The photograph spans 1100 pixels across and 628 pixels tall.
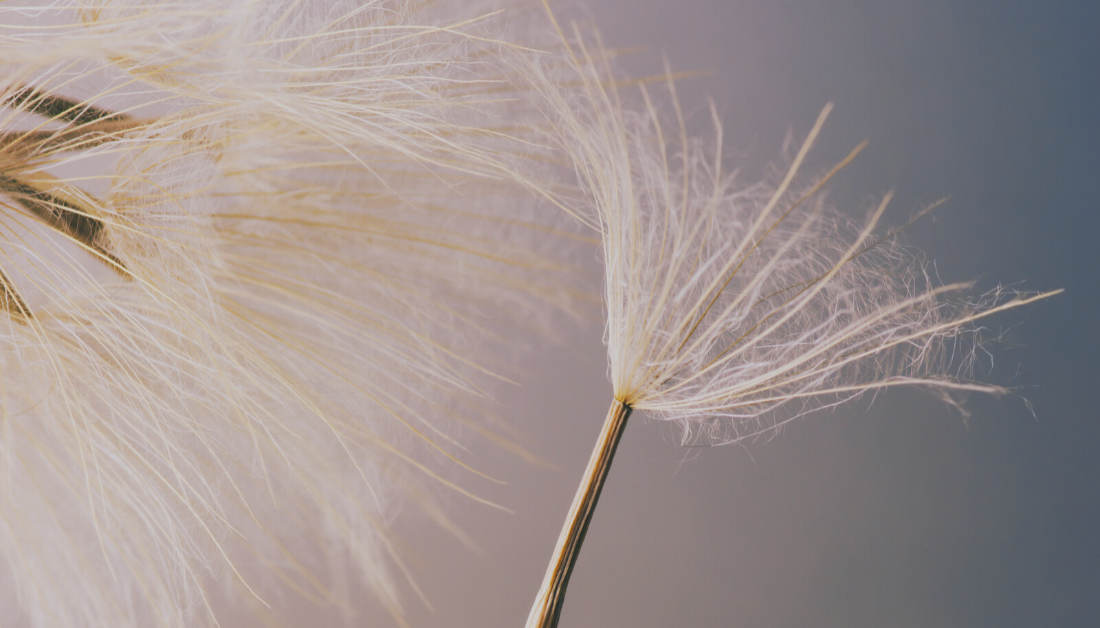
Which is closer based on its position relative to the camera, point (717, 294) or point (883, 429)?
point (717, 294)

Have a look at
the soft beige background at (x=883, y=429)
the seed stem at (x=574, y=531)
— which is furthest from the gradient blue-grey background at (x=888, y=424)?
the seed stem at (x=574, y=531)

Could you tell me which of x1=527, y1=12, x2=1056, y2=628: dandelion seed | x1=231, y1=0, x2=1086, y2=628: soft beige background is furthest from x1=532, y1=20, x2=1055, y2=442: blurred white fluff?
x1=231, y1=0, x2=1086, y2=628: soft beige background

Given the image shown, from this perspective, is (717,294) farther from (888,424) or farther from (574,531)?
(888,424)

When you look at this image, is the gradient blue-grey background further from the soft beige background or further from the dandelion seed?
the dandelion seed

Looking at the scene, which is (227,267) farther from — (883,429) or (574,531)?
(883,429)

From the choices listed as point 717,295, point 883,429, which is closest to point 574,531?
point 717,295
